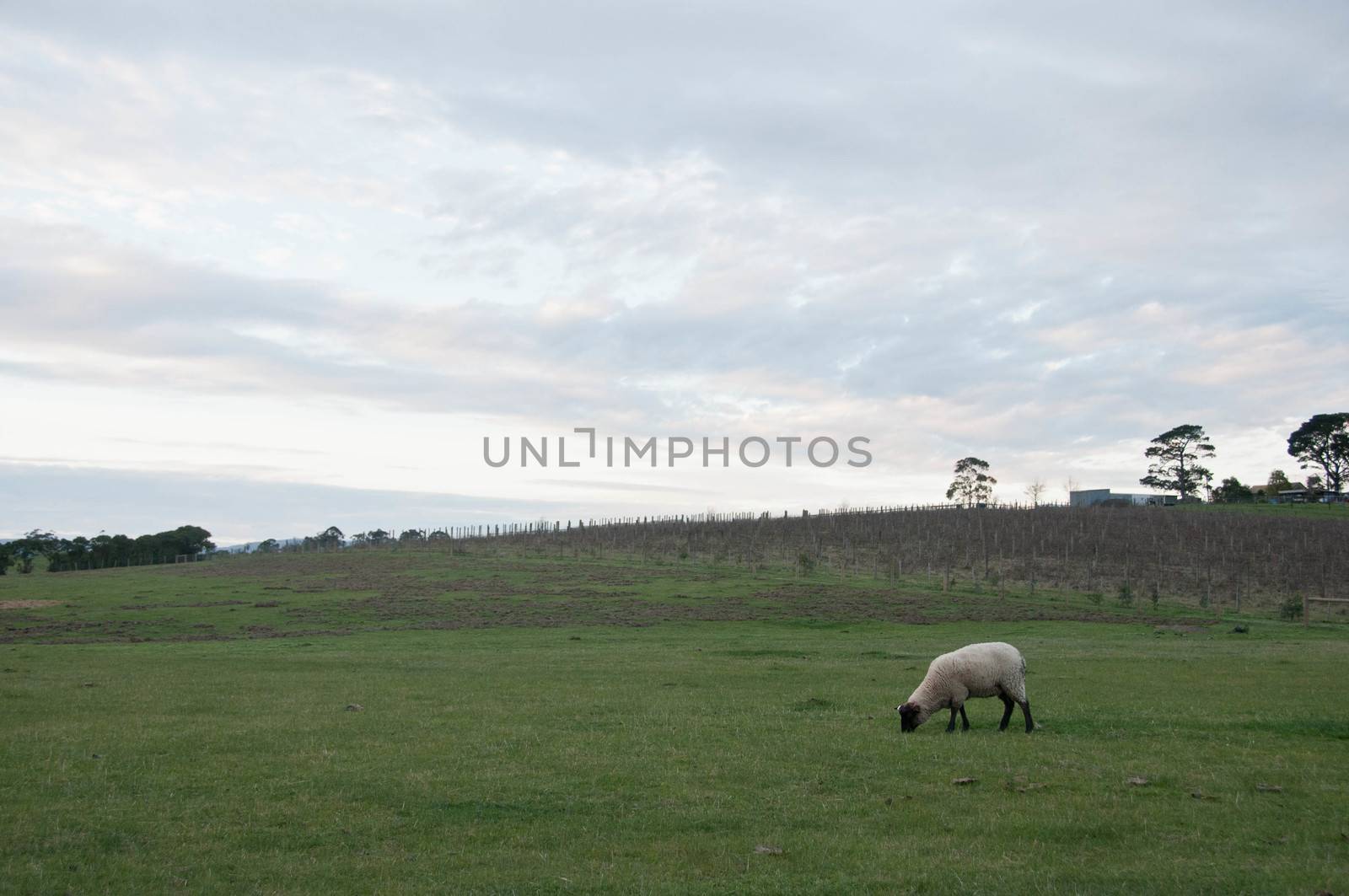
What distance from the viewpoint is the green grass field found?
31.8ft

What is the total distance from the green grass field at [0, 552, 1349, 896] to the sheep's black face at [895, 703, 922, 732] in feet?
1.08

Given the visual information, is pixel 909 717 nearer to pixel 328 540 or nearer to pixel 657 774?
pixel 657 774

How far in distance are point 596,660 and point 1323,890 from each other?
23.9 m

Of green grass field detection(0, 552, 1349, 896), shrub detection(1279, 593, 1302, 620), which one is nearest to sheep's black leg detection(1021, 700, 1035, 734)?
green grass field detection(0, 552, 1349, 896)

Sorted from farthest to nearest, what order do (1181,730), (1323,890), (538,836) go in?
(1181,730)
(538,836)
(1323,890)

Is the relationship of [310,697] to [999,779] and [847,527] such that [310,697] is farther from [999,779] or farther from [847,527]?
[847,527]

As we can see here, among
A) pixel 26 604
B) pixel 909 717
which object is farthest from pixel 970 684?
pixel 26 604

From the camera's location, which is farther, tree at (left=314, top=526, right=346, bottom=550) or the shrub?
tree at (left=314, top=526, right=346, bottom=550)

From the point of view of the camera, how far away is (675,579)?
218 ft

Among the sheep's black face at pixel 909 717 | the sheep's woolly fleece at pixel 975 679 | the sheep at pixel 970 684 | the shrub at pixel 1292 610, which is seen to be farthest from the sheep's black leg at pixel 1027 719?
the shrub at pixel 1292 610

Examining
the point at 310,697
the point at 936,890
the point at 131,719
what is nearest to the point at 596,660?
the point at 310,697

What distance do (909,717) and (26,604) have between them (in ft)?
186

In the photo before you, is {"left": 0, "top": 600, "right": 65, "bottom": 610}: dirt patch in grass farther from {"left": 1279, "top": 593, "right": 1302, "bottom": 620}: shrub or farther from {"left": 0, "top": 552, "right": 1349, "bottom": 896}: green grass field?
{"left": 1279, "top": 593, "right": 1302, "bottom": 620}: shrub

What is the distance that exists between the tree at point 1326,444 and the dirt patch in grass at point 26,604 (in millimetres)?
155390
